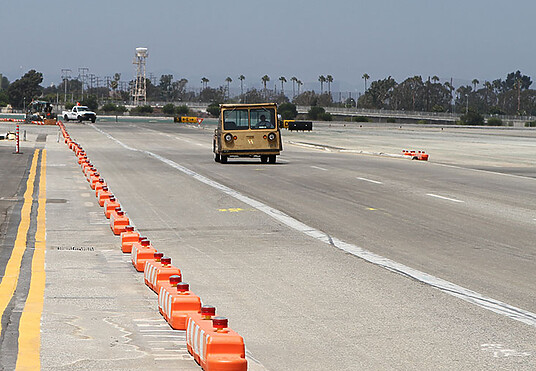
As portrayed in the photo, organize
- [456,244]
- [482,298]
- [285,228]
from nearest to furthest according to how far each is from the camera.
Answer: [482,298] < [456,244] < [285,228]

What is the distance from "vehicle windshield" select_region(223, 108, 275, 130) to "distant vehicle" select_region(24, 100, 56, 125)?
6191 centimetres

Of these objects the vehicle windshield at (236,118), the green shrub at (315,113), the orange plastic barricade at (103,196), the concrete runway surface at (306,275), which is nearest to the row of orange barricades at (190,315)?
the concrete runway surface at (306,275)

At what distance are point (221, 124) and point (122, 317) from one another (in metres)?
25.2

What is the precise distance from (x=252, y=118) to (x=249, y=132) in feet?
2.45

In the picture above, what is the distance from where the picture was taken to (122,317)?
8250mm

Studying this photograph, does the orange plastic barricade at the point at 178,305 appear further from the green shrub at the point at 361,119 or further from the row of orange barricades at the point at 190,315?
the green shrub at the point at 361,119

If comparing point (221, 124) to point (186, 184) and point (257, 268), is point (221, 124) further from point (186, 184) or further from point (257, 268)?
point (257, 268)

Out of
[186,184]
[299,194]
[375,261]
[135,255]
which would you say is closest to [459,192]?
[299,194]

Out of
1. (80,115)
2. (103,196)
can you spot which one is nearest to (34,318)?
(103,196)

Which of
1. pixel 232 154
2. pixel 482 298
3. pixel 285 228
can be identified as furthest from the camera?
pixel 232 154

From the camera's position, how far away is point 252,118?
3356cm

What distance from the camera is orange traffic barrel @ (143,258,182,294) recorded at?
931 centimetres

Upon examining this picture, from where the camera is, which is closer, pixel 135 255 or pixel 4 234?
pixel 135 255

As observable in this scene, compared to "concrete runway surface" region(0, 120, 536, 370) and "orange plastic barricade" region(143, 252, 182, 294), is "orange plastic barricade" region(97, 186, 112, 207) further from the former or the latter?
"orange plastic barricade" region(143, 252, 182, 294)
